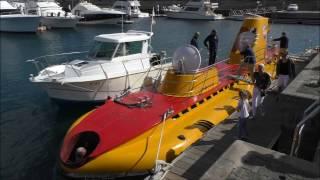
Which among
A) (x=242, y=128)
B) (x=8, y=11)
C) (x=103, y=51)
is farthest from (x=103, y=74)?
(x=8, y=11)

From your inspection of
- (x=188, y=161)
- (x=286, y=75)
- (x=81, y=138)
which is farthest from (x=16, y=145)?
(x=286, y=75)

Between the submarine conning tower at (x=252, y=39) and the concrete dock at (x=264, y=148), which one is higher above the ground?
the submarine conning tower at (x=252, y=39)

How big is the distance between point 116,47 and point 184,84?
6.61m

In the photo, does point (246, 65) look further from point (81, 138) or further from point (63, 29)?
point (63, 29)

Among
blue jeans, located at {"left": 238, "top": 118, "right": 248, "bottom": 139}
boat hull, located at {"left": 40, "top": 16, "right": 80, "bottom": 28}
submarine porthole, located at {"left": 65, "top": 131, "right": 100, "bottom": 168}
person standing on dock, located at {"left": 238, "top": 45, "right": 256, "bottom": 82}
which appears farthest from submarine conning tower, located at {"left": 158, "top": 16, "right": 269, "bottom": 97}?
boat hull, located at {"left": 40, "top": 16, "right": 80, "bottom": 28}

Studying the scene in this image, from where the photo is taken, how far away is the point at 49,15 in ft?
189

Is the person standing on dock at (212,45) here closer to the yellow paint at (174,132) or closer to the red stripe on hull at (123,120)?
the yellow paint at (174,132)

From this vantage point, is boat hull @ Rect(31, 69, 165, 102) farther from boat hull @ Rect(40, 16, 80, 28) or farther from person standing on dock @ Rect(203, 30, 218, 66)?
boat hull @ Rect(40, 16, 80, 28)

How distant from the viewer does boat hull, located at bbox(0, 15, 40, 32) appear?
51094mm

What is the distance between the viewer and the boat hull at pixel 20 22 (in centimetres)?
5109

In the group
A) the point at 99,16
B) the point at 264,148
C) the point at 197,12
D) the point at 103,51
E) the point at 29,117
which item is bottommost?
the point at 29,117

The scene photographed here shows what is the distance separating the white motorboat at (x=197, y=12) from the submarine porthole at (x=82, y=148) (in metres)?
64.8

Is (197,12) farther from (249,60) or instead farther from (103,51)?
(249,60)

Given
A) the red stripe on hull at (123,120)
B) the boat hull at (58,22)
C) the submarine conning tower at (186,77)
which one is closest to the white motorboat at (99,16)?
the boat hull at (58,22)
